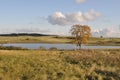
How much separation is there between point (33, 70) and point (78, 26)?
8835 cm

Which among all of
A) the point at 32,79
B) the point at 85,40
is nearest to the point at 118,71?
the point at 32,79

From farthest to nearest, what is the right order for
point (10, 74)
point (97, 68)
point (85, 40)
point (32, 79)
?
point (85, 40)
point (97, 68)
point (10, 74)
point (32, 79)

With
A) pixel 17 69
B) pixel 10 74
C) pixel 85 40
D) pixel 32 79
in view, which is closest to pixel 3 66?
pixel 17 69

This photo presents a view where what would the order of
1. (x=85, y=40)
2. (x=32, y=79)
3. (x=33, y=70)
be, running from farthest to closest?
1. (x=85, y=40)
2. (x=33, y=70)
3. (x=32, y=79)

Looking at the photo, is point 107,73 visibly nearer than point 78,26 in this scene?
Yes

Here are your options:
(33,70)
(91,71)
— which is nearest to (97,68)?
(91,71)

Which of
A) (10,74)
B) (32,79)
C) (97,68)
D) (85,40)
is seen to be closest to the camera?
(32,79)

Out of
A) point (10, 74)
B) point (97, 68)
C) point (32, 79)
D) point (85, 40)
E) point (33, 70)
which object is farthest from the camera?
point (85, 40)

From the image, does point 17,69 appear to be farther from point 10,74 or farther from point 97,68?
point 97,68

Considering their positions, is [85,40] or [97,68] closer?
[97,68]

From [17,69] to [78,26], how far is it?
88445 mm

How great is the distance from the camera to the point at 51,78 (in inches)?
793

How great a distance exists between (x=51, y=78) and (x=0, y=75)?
10.5 ft

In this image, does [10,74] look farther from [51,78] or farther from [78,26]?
[78,26]
